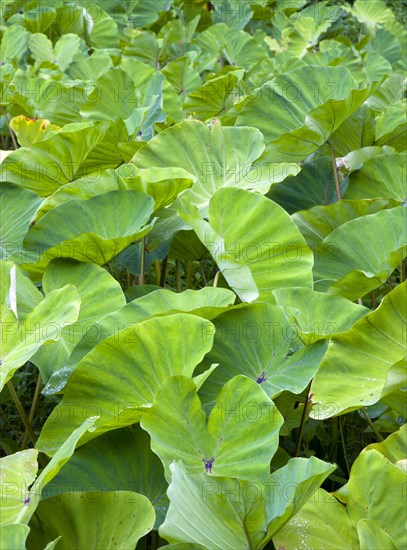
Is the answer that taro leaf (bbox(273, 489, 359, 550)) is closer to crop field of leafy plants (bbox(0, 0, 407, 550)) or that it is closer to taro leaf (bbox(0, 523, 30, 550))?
Answer: crop field of leafy plants (bbox(0, 0, 407, 550))

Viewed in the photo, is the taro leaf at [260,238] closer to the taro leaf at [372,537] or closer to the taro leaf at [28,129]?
the taro leaf at [372,537]

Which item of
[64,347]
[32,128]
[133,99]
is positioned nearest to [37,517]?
[64,347]

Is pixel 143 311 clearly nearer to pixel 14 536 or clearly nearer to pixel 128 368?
pixel 128 368

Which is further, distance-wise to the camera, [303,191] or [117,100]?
[117,100]

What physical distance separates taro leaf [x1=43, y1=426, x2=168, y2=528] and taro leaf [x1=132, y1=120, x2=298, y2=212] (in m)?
0.46

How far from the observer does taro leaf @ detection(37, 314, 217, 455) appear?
88cm

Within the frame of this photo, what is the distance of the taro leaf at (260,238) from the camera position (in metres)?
1.05

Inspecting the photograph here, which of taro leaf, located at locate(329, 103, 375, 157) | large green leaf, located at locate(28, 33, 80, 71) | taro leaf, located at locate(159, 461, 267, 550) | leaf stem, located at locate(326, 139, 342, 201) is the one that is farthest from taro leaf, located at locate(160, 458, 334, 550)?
large green leaf, located at locate(28, 33, 80, 71)

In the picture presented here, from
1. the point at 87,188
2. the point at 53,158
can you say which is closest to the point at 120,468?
the point at 87,188

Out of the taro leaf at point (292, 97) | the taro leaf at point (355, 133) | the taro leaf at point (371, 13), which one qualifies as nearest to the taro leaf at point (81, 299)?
the taro leaf at point (292, 97)

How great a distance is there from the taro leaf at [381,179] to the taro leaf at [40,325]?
596mm

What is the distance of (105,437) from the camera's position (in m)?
0.89

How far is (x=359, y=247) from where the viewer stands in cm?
114

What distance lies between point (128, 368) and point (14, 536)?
10.1 inches
